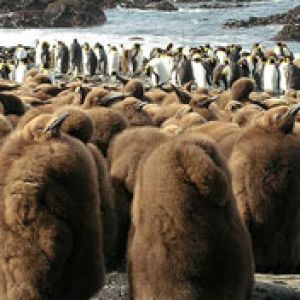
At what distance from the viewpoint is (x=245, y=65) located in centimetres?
2859

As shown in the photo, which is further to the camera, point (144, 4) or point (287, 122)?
point (144, 4)

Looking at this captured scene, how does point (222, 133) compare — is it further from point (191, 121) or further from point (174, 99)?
point (174, 99)

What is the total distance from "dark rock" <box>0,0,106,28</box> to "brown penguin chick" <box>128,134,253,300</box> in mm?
64719

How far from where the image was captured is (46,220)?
13.9ft

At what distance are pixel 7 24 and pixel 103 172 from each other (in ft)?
210

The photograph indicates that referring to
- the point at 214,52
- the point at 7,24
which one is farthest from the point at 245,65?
the point at 7,24

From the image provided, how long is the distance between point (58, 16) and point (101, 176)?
6725 cm

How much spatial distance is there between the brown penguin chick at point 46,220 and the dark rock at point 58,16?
211 ft

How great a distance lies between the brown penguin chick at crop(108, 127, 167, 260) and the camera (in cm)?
554

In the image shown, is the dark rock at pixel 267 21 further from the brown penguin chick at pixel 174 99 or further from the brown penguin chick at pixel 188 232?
the brown penguin chick at pixel 188 232

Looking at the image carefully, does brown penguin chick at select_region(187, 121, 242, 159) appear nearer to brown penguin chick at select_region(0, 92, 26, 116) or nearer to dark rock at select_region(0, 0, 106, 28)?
brown penguin chick at select_region(0, 92, 26, 116)

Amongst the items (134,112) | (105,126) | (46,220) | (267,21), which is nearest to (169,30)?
(267,21)

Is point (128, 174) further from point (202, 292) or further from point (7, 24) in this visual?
point (7, 24)

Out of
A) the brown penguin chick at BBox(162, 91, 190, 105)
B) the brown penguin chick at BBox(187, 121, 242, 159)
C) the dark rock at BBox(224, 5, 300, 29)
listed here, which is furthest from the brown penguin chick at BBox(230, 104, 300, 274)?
the dark rock at BBox(224, 5, 300, 29)
